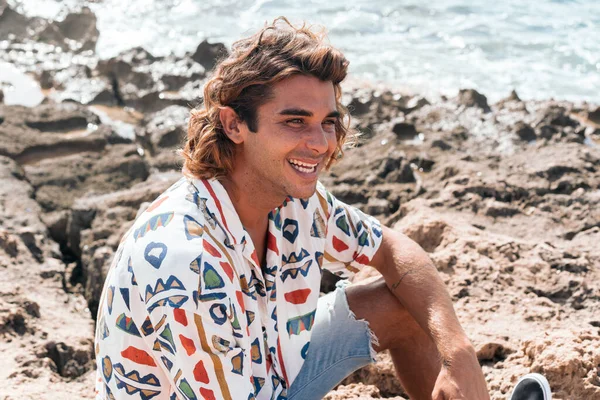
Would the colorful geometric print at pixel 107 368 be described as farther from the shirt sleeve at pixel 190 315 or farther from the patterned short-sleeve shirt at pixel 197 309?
the shirt sleeve at pixel 190 315

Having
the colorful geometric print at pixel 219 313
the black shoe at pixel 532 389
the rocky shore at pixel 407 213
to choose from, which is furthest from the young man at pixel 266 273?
the rocky shore at pixel 407 213

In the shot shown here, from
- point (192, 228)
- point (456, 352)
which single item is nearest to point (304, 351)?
point (456, 352)

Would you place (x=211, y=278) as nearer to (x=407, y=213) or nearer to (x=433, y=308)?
(x=433, y=308)

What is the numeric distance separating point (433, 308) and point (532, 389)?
1.44ft

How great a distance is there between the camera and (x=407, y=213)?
4.62m

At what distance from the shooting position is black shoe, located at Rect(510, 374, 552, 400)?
255cm

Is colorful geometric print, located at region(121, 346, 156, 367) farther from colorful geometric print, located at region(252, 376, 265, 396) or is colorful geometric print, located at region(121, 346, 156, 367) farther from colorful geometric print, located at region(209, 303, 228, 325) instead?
colorful geometric print, located at region(252, 376, 265, 396)

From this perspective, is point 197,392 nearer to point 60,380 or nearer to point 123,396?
point 123,396

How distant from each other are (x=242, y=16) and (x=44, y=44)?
234 inches

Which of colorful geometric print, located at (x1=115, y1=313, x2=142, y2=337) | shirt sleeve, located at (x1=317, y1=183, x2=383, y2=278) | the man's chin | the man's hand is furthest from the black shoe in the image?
colorful geometric print, located at (x1=115, y1=313, x2=142, y2=337)

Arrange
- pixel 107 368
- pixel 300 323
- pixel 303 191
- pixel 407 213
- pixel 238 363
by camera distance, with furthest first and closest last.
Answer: pixel 407 213 → pixel 300 323 → pixel 303 191 → pixel 107 368 → pixel 238 363

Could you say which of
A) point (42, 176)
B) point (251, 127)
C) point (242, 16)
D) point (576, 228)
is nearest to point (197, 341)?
point (251, 127)

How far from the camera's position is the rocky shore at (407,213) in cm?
325

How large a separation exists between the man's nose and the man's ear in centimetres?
23
